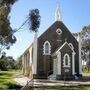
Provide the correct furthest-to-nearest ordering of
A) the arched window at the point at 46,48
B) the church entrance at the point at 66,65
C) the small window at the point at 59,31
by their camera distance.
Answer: the small window at the point at 59,31
the arched window at the point at 46,48
the church entrance at the point at 66,65

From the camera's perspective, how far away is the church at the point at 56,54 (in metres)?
46.3

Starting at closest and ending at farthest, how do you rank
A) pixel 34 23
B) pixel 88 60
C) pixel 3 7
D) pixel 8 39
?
pixel 3 7, pixel 34 23, pixel 8 39, pixel 88 60

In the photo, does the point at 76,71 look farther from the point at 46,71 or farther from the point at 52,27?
the point at 52,27

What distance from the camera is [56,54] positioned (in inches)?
1826

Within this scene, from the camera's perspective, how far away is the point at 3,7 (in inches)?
1168

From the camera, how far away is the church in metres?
46.3

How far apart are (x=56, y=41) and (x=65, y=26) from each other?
10.6 ft

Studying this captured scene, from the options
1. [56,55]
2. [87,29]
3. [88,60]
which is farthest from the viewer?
[88,60]

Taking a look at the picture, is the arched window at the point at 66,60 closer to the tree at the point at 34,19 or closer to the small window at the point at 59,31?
the small window at the point at 59,31

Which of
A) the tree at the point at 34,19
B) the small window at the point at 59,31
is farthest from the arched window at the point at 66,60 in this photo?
the tree at the point at 34,19

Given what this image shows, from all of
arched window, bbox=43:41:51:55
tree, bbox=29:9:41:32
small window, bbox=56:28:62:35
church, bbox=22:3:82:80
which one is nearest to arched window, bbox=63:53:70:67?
church, bbox=22:3:82:80

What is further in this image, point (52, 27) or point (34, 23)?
point (52, 27)

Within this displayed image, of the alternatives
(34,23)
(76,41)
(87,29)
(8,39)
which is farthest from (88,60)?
(34,23)

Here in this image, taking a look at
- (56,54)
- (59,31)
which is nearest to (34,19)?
(56,54)
